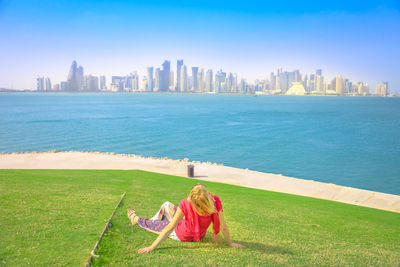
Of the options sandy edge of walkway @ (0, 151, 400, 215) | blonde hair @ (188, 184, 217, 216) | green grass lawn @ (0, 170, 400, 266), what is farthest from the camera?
sandy edge of walkway @ (0, 151, 400, 215)

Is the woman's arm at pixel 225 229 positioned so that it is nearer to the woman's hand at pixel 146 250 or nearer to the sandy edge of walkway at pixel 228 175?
the woman's hand at pixel 146 250

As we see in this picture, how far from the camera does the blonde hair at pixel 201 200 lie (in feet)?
16.8

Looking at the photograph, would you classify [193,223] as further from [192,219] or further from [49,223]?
[49,223]

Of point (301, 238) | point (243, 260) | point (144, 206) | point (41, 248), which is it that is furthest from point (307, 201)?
point (41, 248)

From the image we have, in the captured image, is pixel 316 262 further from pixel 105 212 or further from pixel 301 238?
pixel 105 212

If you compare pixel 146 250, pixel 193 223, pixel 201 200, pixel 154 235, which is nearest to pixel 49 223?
pixel 154 235

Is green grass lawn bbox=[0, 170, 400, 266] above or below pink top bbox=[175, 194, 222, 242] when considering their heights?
below

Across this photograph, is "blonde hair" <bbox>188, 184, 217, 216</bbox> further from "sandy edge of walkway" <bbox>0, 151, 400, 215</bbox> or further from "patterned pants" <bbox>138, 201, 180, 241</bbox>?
"sandy edge of walkway" <bbox>0, 151, 400, 215</bbox>

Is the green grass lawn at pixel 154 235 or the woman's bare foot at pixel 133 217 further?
the woman's bare foot at pixel 133 217

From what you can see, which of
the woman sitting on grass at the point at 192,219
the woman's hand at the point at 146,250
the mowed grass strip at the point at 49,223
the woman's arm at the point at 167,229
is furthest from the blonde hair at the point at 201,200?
the mowed grass strip at the point at 49,223

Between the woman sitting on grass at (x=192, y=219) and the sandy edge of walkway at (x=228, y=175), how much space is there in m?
11.6

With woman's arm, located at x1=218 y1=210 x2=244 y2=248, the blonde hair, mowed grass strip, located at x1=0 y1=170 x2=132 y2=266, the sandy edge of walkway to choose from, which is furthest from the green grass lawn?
the sandy edge of walkway

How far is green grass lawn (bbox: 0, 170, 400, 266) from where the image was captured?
212 inches

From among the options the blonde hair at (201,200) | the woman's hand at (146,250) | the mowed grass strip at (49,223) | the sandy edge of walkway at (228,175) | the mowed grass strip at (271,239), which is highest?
the blonde hair at (201,200)
